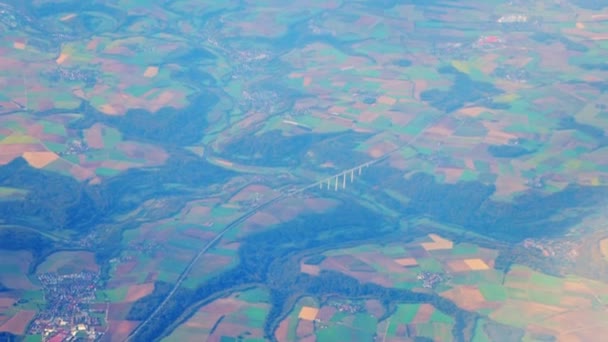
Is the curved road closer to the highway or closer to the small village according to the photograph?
the highway

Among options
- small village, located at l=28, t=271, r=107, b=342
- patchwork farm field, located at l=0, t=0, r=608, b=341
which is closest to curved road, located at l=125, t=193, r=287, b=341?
patchwork farm field, located at l=0, t=0, r=608, b=341

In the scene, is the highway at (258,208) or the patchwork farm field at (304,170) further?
the patchwork farm field at (304,170)

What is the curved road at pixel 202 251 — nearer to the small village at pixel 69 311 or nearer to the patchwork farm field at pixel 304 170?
the patchwork farm field at pixel 304 170

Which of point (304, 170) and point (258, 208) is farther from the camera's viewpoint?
point (304, 170)

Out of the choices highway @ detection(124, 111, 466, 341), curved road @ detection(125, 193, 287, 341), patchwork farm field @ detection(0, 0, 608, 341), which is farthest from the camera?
patchwork farm field @ detection(0, 0, 608, 341)

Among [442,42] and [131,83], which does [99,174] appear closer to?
[131,83]

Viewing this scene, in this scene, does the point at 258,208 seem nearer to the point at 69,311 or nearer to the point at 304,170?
the point at 304,170

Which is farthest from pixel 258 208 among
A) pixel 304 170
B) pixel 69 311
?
pixel 69 311

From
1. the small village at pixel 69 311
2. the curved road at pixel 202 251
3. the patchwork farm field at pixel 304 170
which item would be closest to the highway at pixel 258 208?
the curved road at pixel 202 251
